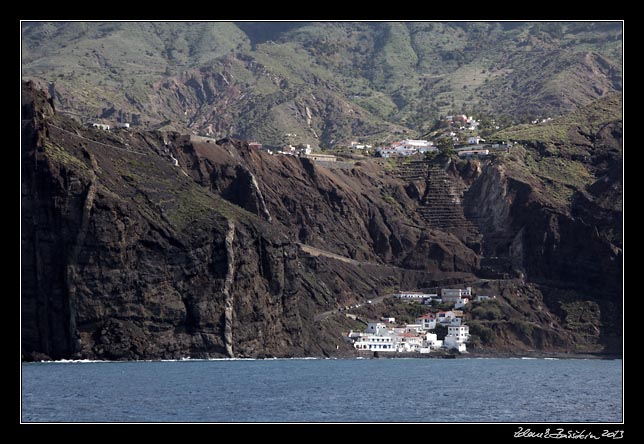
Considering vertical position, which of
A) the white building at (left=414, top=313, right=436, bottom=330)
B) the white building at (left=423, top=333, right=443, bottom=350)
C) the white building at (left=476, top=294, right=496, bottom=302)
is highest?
the white building at (left=476, top=294, right=496, bottom=302)

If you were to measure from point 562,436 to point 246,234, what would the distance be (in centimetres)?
8970

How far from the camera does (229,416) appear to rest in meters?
95.8

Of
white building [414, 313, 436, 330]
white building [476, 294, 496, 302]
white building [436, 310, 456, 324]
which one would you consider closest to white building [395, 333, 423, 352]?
white building [414, 313, 436, 330]

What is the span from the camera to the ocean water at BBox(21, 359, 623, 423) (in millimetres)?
96250

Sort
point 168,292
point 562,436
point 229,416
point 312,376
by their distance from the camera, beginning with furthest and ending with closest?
1. point 168,292
2. point 312,376
3. point 229,416
4. point 562,436

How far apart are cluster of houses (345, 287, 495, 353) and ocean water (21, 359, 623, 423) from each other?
18822mm

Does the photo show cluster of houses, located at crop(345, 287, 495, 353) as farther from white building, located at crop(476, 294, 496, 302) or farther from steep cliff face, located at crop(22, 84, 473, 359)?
steep cliff face, located at crop(22, 84, 473, 359)

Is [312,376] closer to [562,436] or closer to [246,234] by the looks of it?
[246,234]

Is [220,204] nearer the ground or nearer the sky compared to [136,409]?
nearer the sky

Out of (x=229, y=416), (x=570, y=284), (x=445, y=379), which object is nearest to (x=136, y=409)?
(x=229, y=416)

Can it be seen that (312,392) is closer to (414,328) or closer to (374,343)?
(374,343)

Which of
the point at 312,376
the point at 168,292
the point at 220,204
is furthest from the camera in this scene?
the point at 220,204

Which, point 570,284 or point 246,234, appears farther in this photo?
point 570,284

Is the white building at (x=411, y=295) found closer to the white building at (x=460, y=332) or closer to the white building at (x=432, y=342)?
the white building at (x=460, y=332)
